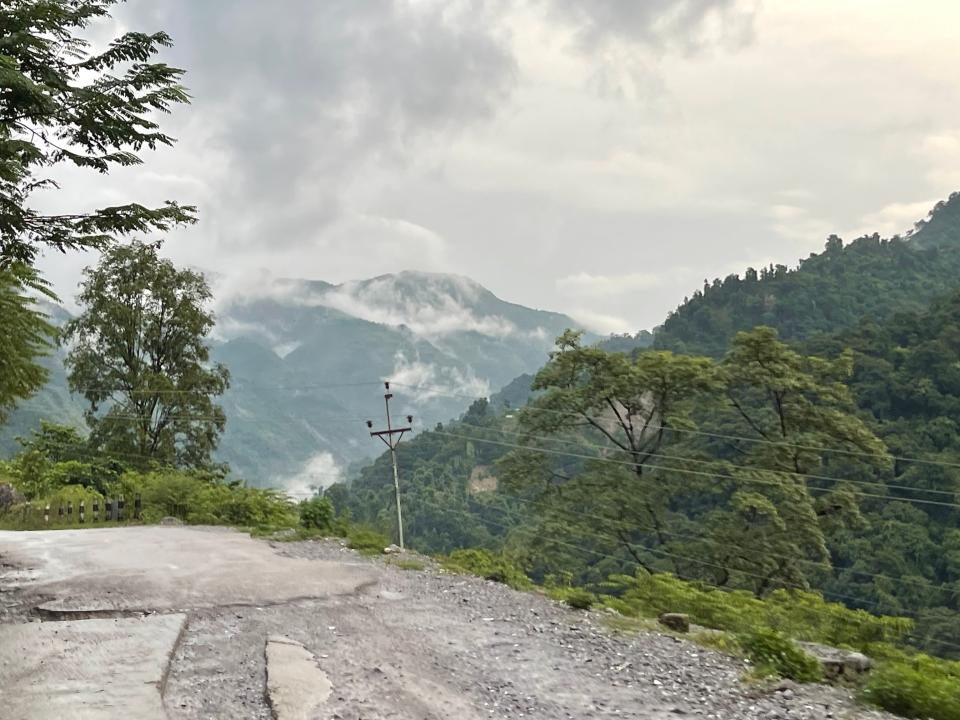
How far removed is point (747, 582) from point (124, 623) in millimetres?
23934

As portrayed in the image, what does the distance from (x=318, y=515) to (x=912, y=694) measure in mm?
13928

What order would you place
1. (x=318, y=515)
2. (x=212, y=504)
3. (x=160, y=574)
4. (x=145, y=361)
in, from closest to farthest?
(x=160, y=574)
(x=318, y=515)
(x=212, y=504)
(x=145, y=361)

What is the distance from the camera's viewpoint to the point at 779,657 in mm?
7898

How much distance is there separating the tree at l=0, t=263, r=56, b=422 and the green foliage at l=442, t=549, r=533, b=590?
7.89 meters

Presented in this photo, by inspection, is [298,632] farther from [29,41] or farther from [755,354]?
[755,354]

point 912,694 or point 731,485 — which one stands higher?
point 731,485

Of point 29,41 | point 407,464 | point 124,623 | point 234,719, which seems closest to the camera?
point 234,719

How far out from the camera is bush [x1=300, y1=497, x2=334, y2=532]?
59.0ft

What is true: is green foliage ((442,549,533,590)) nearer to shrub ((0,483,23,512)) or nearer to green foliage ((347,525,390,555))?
green foliage ((347,525,390,555))

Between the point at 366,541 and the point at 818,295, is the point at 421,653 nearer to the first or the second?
the point at 366,541

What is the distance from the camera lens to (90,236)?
878 centimetres

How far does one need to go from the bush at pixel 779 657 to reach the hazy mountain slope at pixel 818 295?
312 ft

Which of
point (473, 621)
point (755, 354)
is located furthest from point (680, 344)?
point (473, 621)

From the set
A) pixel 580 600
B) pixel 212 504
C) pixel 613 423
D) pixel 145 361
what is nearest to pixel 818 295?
pixel 613 423
